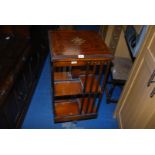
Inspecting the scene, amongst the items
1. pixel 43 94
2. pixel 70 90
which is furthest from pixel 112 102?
pixel 43 94

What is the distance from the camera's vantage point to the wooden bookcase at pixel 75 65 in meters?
1.32

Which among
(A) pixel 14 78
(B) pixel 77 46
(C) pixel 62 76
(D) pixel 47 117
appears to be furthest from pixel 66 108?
(B) pixel 77 46

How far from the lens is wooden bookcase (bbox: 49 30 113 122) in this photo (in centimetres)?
132

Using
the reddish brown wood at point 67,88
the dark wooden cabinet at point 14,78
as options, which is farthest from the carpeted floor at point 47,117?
the reddish brown wood at point 67,88

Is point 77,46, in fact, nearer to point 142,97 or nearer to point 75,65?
point 75,65

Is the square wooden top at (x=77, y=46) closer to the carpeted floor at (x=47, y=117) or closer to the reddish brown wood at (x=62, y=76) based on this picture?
the reddish brown wood at (x=62, y=76)

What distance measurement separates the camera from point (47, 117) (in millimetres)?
2027

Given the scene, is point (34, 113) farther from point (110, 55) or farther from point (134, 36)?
point (134, 36)

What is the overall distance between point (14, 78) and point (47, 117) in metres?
0.74

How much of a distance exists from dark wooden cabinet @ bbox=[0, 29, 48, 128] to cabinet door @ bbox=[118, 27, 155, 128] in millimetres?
1178

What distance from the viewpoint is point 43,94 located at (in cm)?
232

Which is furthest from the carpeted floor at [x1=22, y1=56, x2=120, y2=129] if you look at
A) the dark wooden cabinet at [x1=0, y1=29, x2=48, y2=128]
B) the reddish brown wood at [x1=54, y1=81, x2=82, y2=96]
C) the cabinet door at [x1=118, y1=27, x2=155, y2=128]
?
the reddish brown wood at [x1=54, y1=81, x2=82, y2=96]

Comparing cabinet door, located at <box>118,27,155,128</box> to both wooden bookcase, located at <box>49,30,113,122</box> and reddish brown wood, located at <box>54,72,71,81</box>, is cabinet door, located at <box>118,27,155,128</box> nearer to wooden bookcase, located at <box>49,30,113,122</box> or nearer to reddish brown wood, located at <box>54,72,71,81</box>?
wooden bookcase, located at <box>49,30,113,122</box>
